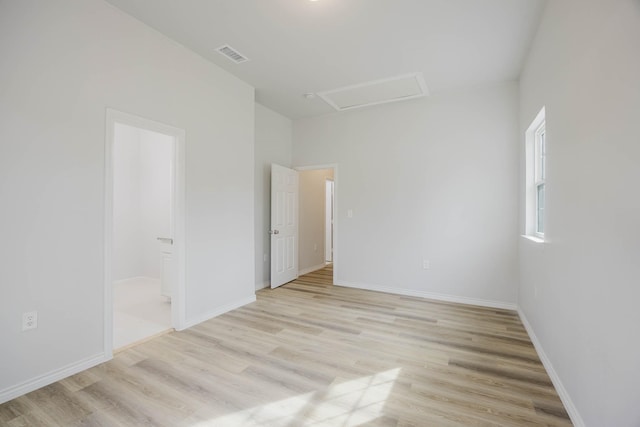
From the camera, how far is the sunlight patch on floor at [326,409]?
173 centimetres

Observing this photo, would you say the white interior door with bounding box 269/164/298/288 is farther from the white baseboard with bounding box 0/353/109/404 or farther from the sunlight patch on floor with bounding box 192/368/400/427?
the sunlight patch on floor with bounding box 192/368/400/427

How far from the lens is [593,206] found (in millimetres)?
1524

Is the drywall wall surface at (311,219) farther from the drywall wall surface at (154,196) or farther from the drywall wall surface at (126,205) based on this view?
the drywall wall surface at (126,205)

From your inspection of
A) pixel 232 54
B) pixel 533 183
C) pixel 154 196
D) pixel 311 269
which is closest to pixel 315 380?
pixel 533 183

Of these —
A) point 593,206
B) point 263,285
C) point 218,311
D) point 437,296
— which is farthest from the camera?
point 263,285

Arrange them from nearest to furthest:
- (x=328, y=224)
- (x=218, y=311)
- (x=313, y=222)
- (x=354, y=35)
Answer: (x=354, y=35), (x=218, y=311), (x=313, y=222), (x=328, y=224)

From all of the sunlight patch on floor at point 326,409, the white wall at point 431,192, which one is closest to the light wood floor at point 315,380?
the sunlight patch on floor at point 326,409

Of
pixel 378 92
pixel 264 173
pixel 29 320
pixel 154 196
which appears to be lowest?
pixel 29 320

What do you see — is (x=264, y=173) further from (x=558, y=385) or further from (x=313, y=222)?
(x=558, y=385)

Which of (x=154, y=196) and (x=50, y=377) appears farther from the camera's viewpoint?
(x=154, y=196)

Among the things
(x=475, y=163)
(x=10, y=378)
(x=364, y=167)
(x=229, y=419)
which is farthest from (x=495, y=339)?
(x=10, y=378)

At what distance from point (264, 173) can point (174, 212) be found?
190 centimetres

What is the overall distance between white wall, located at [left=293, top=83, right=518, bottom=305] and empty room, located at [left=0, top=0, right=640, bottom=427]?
3 centimetres

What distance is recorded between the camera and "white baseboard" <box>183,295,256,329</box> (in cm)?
312
